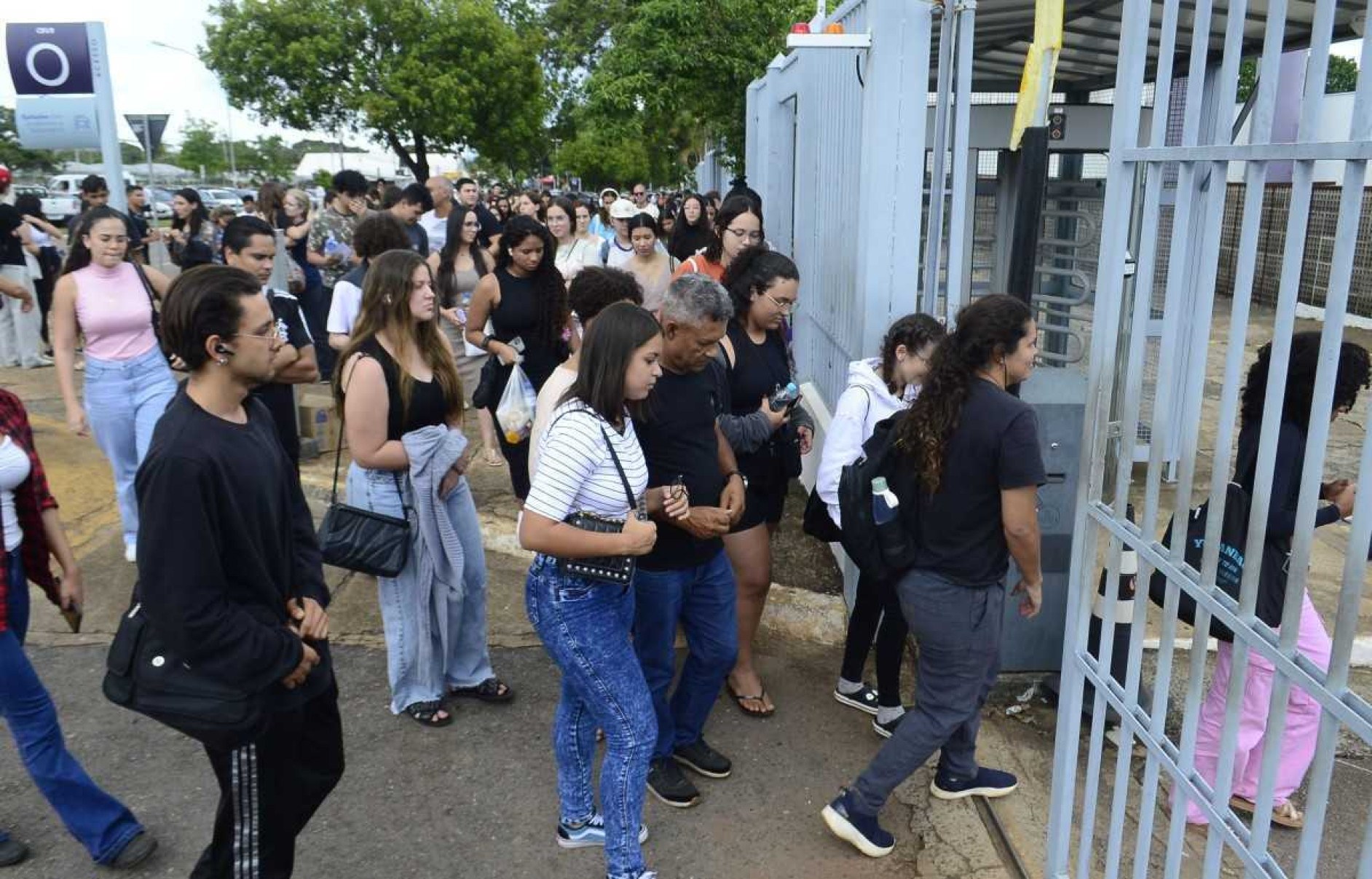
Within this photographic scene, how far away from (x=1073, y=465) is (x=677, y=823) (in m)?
2.03

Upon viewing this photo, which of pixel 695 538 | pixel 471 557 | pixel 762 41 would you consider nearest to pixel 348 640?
pixel 471 557

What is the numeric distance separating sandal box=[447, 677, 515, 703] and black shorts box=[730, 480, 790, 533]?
1209 millimetres

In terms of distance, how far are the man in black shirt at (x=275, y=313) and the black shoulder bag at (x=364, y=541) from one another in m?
0.88

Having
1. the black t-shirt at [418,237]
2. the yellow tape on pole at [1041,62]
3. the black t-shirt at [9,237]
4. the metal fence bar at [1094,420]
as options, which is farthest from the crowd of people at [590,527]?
the black t-shirt at [9,237]

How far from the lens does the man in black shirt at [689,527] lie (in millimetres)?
3232

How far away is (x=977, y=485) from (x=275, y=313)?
3.17 meters

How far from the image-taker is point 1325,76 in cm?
158

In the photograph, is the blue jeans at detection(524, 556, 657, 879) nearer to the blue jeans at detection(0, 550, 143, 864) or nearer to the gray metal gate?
the gray metal gate

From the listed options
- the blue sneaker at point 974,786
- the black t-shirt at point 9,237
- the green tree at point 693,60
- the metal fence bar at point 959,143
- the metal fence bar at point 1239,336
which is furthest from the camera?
the green tree at point 693,60

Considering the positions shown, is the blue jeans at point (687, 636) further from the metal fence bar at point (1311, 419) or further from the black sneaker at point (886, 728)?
the metal fence bar at point (1311, 419)

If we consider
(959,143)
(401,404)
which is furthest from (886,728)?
(959,143)

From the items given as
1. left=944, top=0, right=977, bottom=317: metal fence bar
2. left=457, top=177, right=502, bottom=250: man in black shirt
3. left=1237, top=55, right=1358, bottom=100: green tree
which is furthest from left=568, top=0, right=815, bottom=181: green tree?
left=944, top=0, right=977, bottom=317: metal fence bar

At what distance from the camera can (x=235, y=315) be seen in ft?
7.98

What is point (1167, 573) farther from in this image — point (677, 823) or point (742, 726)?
point (742, 726)
